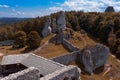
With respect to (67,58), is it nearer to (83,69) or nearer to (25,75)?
(83,69)

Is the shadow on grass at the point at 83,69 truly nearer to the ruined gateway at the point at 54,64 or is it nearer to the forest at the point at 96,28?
the ruined gateway at the point at 54,64

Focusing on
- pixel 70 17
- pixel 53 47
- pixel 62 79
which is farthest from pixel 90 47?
pixel 70 17

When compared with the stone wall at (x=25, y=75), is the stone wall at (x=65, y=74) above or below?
below

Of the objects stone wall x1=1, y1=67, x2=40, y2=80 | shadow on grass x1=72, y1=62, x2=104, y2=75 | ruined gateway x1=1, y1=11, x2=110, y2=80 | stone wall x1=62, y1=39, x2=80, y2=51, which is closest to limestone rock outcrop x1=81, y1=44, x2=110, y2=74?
ruined gateway x1=1, y1=11, x2=110, y2=80

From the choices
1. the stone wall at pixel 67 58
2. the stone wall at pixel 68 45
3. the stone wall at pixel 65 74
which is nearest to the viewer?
the stone wall at pixel 65 74

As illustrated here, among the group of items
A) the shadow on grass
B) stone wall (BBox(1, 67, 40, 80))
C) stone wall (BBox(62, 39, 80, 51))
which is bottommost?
the shadow on grass

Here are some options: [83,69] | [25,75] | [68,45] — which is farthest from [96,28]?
[25,75]

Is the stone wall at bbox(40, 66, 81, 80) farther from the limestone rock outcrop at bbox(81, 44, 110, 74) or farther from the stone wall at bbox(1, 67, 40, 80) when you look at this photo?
the limestone rock outcrop at bbox(81, 44, 110, 74)

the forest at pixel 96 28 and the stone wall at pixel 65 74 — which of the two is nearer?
the stone wall at pixel 65 74

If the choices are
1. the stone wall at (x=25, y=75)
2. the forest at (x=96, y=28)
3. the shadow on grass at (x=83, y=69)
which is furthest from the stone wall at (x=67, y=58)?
the forest at (x=96, y=28)

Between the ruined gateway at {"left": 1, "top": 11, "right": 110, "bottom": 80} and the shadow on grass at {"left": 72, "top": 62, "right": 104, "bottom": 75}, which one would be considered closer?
the ruined gateway at {"left": 1, "top": 11, "right": 110, "bottom": 80}
